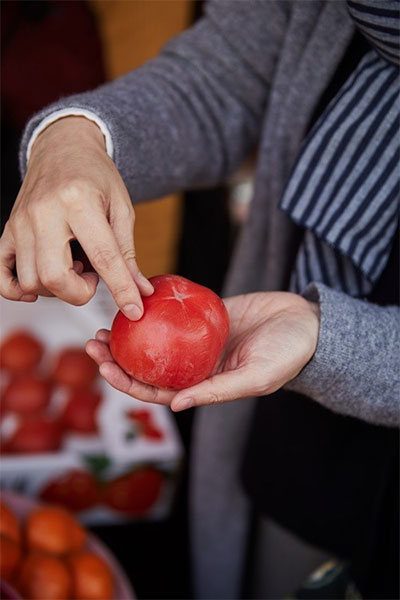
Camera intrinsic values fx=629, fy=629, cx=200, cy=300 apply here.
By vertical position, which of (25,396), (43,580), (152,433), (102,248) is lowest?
(152,433)

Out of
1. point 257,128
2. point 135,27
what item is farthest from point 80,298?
point 135,27

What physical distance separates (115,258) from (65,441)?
1.17m

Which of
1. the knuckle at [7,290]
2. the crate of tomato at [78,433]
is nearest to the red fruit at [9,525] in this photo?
the crate of tomato at [78,433]

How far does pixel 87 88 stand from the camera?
2.01 metres

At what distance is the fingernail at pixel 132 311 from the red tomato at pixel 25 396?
1.08 meters

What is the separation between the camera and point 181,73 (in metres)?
1.12

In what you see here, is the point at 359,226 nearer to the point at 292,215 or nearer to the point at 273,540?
the point at 292,215

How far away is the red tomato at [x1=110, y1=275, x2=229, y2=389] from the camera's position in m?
0.81

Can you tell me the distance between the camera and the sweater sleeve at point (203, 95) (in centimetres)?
102

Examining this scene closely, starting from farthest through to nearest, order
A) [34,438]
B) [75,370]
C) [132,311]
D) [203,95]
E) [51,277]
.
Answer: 1. [75,370]
2. [34,438]
3. [203,95]
4. [132,311]
5. [51,277]

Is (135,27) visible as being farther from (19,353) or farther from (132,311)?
(132,311)

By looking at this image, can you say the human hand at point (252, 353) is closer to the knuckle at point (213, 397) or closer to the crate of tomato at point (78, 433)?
the knuckle at point (213, 397)

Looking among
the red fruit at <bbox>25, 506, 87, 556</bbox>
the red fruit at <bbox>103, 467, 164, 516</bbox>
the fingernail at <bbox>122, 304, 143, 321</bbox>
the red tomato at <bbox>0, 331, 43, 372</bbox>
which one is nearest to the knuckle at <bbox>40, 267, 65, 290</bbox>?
the fingernail at <bbox>122, 304, 143, 321</bbox>

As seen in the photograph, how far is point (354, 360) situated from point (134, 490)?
42.1 inches
